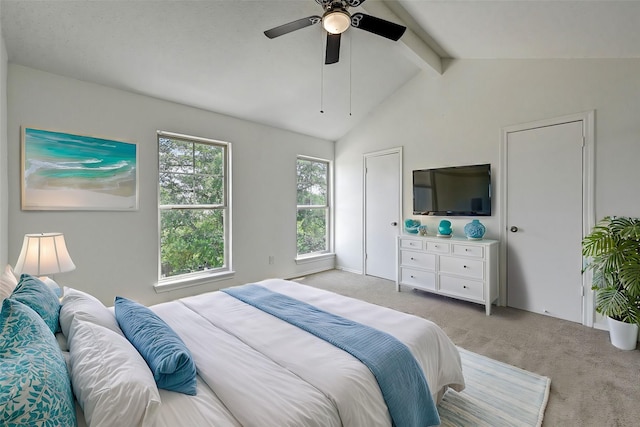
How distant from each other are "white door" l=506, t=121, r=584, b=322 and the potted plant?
16.8 inches

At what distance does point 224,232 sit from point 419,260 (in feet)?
8.76

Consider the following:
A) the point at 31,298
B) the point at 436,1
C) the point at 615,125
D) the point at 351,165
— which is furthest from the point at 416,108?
the point at 31,298

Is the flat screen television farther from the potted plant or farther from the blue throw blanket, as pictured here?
the blue throw blanket

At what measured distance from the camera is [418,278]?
12.6 feet

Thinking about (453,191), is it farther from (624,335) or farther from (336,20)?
(336,20)

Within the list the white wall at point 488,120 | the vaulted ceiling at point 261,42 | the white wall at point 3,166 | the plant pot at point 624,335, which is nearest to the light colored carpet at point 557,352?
the plant pot at point 624,335

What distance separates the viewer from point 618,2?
6.35ft

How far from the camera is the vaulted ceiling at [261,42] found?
2197 millimetres

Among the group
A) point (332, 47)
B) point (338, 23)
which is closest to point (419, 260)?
point (332, 47)

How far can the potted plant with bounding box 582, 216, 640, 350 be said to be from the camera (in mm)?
2287

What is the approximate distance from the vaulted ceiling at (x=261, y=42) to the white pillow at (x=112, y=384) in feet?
8.16

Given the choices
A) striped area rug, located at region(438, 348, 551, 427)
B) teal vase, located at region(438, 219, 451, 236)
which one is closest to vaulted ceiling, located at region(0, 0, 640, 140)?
teal vase, located at region(438, 219, 451, 236)

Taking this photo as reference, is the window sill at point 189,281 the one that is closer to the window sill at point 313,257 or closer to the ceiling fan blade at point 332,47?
the window sill at point 313,257

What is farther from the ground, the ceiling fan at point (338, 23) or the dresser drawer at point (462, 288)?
the ceiling fan at point (338, 23)
